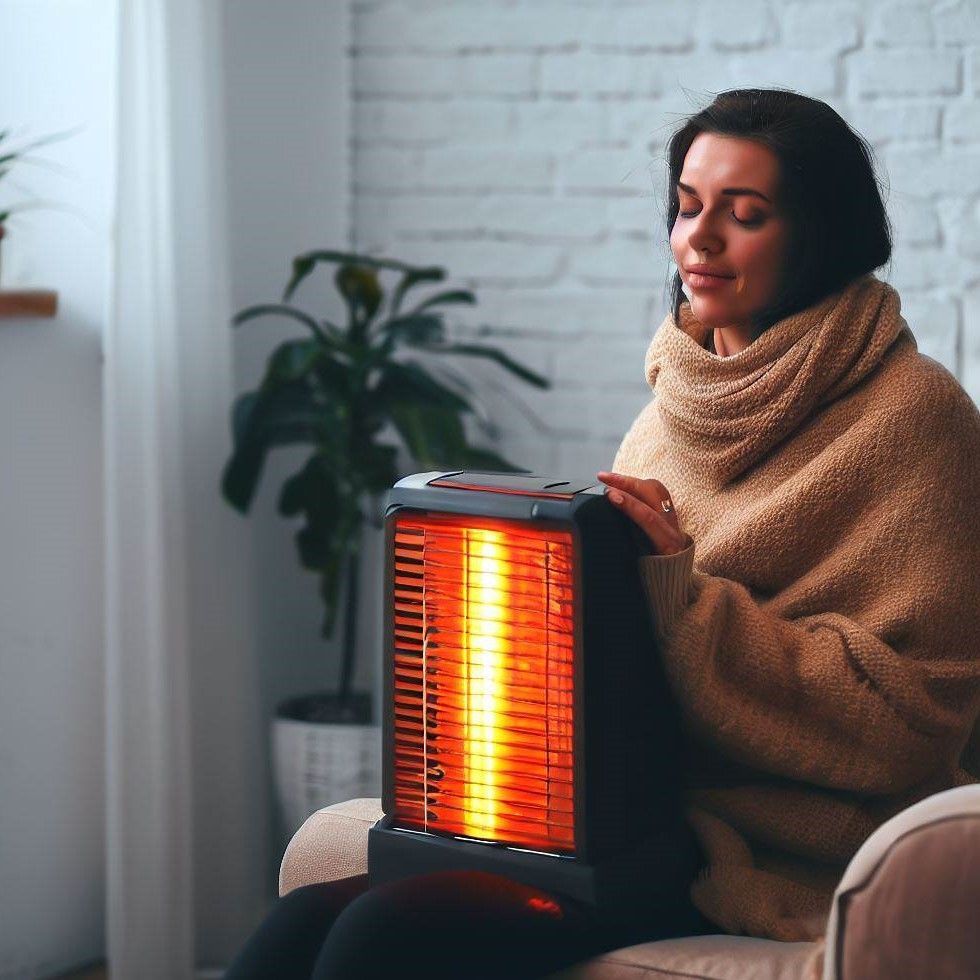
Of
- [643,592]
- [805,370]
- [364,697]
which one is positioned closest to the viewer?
[643,592]

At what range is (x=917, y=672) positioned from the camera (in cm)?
120

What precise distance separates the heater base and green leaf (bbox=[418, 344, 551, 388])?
121 cm

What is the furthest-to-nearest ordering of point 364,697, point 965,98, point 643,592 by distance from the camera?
1. point 364,697
2. point 965,98
3. point 643,592

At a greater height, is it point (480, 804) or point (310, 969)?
point (480, 804)

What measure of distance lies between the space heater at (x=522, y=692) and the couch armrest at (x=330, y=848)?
18 centimetres

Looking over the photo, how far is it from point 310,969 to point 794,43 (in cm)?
167

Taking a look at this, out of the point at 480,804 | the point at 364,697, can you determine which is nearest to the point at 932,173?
the point at 364,697

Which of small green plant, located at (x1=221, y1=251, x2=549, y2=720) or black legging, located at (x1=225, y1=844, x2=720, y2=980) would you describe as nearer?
black legging, located at (x1=225, y1=844, x2=720, y2=980)

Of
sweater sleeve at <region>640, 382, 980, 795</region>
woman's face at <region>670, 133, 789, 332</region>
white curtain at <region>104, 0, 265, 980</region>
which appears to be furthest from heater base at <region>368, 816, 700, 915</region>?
white curtain at <region>104, 0, 265, 980</region>

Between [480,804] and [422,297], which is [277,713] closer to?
[422,297]

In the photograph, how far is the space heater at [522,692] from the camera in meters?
1.05

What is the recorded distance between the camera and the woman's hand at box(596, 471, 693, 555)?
3.56ft

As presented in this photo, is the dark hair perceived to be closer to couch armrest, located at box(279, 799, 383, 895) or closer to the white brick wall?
couch armrest, located at box(279, 799, 383, 895)

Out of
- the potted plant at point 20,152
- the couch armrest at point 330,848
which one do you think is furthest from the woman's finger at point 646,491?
the potted plant at point 20,152
